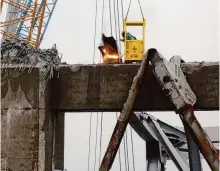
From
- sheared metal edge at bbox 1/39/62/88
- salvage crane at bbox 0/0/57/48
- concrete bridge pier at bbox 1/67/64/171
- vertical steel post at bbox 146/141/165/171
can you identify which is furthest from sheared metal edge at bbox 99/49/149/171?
salvage crane at bbox 0/0/57/48

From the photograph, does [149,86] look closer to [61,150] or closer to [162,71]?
[162,71]

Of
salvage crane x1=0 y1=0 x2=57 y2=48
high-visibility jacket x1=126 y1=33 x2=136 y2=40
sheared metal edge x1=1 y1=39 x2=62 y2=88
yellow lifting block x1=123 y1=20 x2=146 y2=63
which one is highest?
salvage crane x1=0 y1=0 x2=57 y2=48

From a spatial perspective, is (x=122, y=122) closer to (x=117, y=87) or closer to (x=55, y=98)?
(x=117, y=87)

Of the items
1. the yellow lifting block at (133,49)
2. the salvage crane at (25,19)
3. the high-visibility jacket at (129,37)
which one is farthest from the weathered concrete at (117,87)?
the salvage crane at (25,19)

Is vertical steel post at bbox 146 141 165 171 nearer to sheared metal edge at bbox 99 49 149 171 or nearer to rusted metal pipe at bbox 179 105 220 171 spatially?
sheared metal edge at bbox 99 49 149 171

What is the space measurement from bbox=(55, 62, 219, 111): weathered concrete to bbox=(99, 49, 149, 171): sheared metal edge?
414 millimetres

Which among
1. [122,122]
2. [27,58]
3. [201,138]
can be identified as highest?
[27,58]

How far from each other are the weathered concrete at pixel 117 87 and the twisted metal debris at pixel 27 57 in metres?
0.23

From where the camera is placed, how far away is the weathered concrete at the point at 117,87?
5750 mm

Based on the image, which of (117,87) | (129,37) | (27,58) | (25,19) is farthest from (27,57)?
(25,19)

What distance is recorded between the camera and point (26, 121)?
5867 millimetres

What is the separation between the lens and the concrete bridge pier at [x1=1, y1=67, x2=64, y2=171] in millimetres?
5766

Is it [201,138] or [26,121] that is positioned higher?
[26,121]

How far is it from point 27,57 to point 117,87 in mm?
1493
